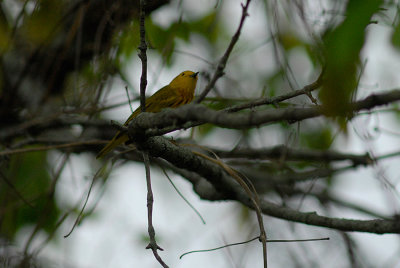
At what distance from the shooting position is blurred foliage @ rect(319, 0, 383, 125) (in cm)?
77

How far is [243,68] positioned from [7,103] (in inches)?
98.6

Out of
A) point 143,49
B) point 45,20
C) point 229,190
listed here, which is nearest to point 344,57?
point 143,49

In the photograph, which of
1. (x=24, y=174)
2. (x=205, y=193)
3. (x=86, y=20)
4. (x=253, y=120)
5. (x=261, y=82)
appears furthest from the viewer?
(x=261, y=82)

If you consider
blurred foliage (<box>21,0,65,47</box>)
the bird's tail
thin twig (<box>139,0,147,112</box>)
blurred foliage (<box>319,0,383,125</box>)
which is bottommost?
blurred foliage (<box>319,0,383,125</box>)

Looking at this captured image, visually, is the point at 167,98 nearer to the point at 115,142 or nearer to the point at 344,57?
the point at 115,142

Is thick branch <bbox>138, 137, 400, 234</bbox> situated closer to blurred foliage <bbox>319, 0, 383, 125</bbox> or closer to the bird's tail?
the bird's tail

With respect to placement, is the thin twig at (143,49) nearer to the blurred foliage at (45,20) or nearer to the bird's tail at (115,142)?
the bird's tail at (115,142)

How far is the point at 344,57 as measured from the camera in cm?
81

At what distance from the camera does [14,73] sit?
3.91 metres

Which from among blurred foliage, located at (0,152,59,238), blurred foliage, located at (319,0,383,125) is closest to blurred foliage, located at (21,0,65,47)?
blurred foliage, located at (0,152,59,238)

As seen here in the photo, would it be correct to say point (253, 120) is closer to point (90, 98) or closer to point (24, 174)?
point (90, 98)

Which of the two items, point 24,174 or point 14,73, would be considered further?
point 24,174

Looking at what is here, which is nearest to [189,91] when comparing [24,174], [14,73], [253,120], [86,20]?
[86,20]

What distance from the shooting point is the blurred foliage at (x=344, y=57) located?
767 millimetres
